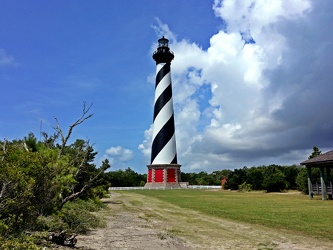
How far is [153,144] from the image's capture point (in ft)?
177

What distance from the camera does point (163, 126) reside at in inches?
2073

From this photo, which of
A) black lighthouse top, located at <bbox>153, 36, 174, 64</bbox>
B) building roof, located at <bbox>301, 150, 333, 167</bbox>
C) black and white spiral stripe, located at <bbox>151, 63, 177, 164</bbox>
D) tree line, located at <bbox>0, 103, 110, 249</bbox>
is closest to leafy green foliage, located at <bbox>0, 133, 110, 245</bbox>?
tree line, located at <bbox>0, 103, 110, 249</bbox>

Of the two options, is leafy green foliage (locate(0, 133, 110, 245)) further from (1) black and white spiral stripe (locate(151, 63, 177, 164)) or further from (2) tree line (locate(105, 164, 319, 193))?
(1) black and white spiral stripe (locate(151, 63, 177, 164))

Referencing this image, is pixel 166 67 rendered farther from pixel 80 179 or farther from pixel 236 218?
Result: pixel 236 218

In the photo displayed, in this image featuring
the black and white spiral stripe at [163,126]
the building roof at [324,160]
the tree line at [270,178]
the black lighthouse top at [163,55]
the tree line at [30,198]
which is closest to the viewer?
the tree line at [30,198]

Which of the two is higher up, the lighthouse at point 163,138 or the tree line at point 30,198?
the lighthouse at point 163,138

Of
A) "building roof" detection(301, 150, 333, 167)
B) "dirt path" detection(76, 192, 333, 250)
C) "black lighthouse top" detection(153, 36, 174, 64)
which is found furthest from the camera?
"black lighthouse top" detection(153, 36, 174, 64)

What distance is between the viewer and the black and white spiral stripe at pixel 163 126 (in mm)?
52750

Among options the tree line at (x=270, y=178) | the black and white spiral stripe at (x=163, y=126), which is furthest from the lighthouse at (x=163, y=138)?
the tree line at (x=270, y=178)

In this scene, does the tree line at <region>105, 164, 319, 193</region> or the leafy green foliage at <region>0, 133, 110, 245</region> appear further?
the tree line at <region>105, 164, 319, 193</region>

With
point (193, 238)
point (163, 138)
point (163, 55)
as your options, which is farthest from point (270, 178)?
point (193, 238)

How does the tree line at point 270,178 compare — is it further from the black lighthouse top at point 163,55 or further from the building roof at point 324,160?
the black lighthouse top at point 163,55

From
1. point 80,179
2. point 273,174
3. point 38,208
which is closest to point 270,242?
point 38,208

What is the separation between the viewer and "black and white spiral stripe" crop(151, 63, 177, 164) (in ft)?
173
